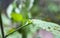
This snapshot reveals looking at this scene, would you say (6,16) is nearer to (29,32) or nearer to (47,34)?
(29,32)

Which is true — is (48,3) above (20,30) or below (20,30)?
above

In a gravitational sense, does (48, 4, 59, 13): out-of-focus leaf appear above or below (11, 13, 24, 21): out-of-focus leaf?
above

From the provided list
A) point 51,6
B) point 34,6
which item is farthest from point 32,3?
point 51,6

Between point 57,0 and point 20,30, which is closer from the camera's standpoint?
point 57,0

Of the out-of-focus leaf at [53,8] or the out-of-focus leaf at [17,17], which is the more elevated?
the out-of-focus leaf at [53,8]

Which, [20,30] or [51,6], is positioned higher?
[51,6]

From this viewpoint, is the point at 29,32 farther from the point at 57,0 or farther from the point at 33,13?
the point at 57,0

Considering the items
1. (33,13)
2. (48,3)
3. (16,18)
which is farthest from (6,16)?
(48,3)

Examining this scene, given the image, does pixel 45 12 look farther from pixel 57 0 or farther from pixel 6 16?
pixel 6 16
